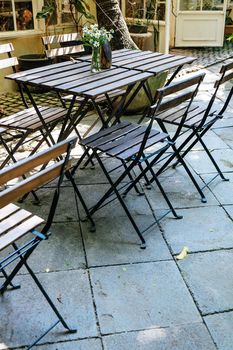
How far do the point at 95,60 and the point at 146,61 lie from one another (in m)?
0.57

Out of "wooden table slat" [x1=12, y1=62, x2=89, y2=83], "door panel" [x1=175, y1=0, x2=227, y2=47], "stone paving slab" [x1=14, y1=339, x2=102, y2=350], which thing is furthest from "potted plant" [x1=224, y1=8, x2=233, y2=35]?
"stone paving slab" [x1=14, y1=339, x2=102, y2=350]

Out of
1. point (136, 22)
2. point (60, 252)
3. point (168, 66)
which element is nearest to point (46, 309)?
point (60, 252)

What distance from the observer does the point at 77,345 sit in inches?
78.6

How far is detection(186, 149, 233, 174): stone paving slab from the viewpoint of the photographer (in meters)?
3.72

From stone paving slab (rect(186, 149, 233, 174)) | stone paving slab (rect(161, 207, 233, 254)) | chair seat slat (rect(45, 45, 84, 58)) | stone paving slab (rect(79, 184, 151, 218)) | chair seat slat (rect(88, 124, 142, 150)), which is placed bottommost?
stone paving slab (rect(161, 207, 233, 254))

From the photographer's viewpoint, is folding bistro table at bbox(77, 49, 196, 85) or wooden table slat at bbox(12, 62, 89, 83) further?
folding bistro table at bbox(77, 49, 196, 85)

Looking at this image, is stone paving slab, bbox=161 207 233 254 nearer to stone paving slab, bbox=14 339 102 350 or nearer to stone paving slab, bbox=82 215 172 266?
stone paving slab, bbox=82 215 172 266

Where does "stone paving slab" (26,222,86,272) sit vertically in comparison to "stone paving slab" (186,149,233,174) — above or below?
below

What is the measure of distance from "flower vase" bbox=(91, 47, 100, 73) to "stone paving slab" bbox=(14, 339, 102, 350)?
211 cm

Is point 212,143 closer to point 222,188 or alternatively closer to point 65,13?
point 222,188

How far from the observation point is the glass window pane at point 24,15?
6.08 m

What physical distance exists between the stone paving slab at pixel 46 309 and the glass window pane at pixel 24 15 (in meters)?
4.76

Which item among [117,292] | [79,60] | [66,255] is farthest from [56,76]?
[117,292]

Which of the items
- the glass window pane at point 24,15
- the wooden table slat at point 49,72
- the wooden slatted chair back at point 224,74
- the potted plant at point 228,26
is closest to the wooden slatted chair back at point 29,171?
the wooden table slat at point 49,72
